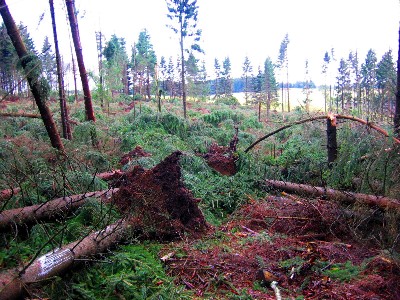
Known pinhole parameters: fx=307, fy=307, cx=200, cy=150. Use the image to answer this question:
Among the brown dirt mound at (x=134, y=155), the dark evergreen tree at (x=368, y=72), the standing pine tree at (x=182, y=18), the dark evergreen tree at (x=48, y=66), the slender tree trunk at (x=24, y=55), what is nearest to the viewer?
the dark evergreen tree at (x=48, y=66)

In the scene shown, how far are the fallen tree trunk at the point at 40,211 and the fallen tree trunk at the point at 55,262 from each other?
0.90 metres

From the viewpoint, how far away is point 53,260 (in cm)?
348

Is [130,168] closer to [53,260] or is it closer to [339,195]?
[53,260]

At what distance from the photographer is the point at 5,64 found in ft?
111

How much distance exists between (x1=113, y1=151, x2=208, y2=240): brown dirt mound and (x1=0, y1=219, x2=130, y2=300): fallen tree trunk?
59 centimetres

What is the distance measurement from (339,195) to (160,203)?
366cm

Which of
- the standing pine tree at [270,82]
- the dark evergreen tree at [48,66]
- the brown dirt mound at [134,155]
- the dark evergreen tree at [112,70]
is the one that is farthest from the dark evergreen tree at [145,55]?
the brown dirt mound at [134,155]

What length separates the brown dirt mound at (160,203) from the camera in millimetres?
5346

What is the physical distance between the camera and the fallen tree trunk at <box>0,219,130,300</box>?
9.69 ft

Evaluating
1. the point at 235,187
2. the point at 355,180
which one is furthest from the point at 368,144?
the point at 235,187

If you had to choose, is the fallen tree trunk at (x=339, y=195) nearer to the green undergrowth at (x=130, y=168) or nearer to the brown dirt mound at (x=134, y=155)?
the green undergrowth at (x=130, y=168)

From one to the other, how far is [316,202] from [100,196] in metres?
4.31

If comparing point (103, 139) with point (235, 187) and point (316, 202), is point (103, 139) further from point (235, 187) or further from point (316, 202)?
point (316, 202)

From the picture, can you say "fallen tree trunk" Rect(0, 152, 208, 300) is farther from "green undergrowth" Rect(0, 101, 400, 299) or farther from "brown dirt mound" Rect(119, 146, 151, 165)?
"brown dirt mound" Rect(119, 146, 151, 165)
